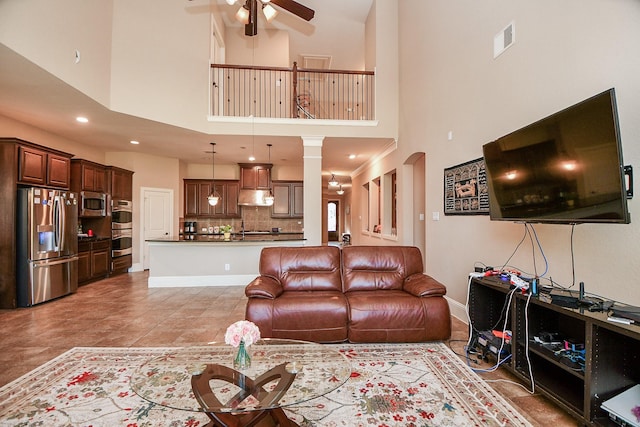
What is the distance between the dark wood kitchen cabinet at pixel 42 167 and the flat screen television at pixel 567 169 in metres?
5.90

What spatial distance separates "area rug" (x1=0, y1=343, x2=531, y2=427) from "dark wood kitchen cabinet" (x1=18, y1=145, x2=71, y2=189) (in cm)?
315

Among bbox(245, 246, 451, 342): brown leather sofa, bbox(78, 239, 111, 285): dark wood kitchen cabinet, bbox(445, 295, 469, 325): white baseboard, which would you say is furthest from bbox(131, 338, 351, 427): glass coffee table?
bbox(78, 239, 111, 285): dark wood kitchen cabinet

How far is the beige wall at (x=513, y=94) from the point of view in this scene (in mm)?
1865

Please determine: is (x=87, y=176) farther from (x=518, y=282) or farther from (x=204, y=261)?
(x=518, y=282)

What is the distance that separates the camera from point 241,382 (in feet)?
5.32

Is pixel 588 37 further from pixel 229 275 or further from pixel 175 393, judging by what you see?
pixel 229 275

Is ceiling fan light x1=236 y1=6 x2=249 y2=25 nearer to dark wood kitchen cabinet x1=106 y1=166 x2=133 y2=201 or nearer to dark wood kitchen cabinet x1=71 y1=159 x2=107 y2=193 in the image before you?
dark wood kitchen cabinet x1=71 y1=159 x2=107 y2=193

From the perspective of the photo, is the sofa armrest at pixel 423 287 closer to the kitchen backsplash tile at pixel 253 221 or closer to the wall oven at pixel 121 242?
the kitchen backsplash tile at pixel 253 221

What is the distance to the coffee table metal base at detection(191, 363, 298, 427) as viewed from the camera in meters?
1.42

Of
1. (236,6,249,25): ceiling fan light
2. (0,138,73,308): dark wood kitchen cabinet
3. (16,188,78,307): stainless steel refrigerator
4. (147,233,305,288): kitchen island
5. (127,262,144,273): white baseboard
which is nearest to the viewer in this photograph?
(0,138,73,308): dark wood kitchen cabinet

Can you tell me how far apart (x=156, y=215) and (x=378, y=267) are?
6.18 metres

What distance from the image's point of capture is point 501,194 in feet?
8.24

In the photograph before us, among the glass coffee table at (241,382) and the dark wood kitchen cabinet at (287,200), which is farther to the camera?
the dark wood kitchen cabinet at (287,200)

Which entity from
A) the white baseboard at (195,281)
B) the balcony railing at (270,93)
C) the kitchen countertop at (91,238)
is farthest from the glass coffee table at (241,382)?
the kitchen countertop at (91,238)
